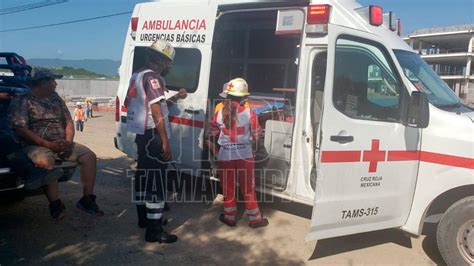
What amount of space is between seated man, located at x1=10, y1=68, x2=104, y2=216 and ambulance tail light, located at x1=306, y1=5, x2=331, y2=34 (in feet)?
8.72

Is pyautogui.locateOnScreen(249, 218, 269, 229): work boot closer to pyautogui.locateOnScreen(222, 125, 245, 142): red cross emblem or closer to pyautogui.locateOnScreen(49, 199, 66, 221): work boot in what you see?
pyautogui.locateOnScreen(222, 125, 245, 142): red cross emblem

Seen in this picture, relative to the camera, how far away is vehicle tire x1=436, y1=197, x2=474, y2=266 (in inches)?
132

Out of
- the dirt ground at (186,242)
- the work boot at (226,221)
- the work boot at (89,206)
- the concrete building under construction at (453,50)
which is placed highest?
the concrete building under construction at (453,50)

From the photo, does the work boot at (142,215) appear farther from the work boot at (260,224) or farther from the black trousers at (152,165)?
the work boot at (260,224)

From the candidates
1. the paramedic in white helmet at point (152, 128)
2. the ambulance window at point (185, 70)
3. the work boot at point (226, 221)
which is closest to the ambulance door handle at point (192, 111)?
the ambulance window at point (185, 70)

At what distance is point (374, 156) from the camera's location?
3551mm

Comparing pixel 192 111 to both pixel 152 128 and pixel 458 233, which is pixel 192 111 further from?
pixel 458 233

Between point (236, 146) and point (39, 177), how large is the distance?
6.49 feet

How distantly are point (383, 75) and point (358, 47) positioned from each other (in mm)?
367

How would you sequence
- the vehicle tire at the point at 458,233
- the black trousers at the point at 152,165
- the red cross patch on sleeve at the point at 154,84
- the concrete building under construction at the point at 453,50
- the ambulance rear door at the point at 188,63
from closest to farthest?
the vehicle tire at the point at 458,233, the red cross patch on sleeve at the point at 154,84, the black trousers at the point at 152,165, the ambulance rear door at the point at 188,63, the concrete building under construction at the point at 453,50

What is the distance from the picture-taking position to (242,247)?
13.1ft

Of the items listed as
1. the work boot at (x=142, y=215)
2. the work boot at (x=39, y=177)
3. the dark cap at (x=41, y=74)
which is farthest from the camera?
the work boot at (x=142, y=215)

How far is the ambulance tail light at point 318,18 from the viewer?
3.90 m

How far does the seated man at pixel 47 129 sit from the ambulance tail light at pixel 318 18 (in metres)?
2.66
